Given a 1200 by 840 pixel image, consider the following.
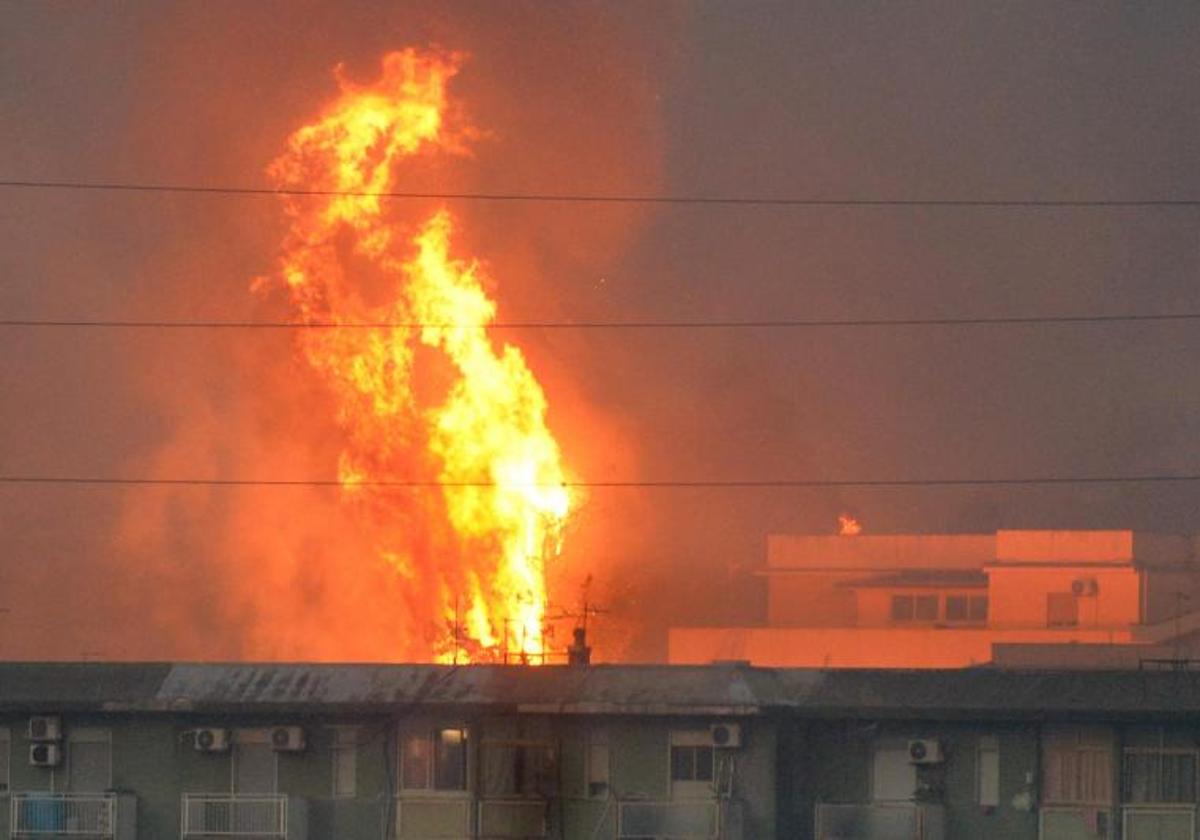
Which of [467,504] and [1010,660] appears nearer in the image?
[467,504]

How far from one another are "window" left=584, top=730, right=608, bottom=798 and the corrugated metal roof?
0.69 m

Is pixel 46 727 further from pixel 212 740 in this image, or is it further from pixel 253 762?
pixel 253 762

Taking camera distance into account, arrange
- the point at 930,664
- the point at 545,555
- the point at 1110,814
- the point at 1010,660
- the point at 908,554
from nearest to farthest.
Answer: the point at 1110,814 < the point at 545,555 < the point at 1010,660 < the point at 930,664 < the point at 908,554

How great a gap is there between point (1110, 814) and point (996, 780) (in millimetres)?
1929

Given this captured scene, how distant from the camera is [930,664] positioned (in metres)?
110

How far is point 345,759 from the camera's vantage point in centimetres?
4519

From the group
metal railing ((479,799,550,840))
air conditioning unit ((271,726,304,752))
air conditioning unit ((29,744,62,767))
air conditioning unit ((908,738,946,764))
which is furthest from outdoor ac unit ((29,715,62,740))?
air conditioning unit ((908,738,946,764))

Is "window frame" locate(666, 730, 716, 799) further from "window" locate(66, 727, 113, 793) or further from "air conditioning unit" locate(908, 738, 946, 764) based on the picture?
"window" locate(66, 727, 113, 793)

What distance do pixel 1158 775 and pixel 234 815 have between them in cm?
1552

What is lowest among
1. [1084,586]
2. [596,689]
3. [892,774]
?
[892,774]

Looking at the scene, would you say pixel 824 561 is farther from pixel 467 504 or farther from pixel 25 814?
pixel 25 814

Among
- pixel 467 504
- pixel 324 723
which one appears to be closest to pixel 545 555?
pixel 467 504

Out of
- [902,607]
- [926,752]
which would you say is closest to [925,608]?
[902,607]

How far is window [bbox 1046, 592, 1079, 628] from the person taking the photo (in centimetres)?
11119
